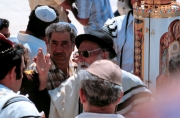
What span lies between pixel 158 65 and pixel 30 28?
1.78m

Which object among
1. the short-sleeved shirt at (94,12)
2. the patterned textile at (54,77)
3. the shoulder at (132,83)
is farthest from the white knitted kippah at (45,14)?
the shoulder at (132,83)

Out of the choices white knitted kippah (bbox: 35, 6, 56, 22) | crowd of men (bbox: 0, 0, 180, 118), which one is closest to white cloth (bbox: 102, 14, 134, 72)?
crowd of men (bbox: 0, 0, 180, 118)

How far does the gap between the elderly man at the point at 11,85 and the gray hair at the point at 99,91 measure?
330 millimetres

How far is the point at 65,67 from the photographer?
11.8 ft

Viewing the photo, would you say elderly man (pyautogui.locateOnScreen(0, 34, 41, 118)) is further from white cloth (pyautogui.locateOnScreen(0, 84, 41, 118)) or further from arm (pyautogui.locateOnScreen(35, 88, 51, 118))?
arm (pyautogui.locateOnScreen(35, 88, 51, 118))

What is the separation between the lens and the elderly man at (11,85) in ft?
7.49

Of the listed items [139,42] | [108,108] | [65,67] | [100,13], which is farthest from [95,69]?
[100,13]

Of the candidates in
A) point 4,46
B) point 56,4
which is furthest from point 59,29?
point 56,4

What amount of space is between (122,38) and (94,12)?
1622 mm

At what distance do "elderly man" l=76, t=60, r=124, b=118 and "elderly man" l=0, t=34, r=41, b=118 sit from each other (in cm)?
30

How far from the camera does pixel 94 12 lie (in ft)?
17.6

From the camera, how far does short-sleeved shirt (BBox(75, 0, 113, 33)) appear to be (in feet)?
17.5

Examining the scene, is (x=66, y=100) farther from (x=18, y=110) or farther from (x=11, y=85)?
(x=18, y=110)

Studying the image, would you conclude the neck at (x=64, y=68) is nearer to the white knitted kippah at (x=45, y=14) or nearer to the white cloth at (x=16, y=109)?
the white knitted kippah at (x=45, y=14)
